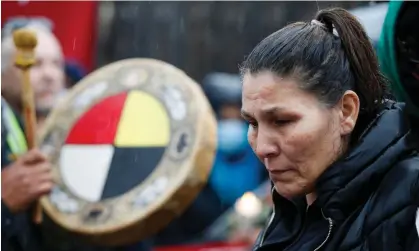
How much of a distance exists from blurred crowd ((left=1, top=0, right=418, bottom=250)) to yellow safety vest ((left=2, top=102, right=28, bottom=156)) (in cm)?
24

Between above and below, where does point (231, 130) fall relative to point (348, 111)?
below

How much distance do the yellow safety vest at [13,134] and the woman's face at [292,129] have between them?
6.10ft

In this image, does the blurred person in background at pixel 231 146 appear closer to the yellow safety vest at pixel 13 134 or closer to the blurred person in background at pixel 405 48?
the yellow safety vest at pixel 13 134

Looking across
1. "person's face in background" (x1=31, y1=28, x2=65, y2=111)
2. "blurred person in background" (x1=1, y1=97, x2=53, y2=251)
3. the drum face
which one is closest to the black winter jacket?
the drum face

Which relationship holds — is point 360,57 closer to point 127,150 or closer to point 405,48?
point 405,48

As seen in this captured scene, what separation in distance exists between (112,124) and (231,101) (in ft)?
2.87

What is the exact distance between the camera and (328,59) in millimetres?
1501

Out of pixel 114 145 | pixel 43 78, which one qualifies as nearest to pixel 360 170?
pixel 114 145

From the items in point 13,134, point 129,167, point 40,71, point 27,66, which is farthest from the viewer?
point 40,71

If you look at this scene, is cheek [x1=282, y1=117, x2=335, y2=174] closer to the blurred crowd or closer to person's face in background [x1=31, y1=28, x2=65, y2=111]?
the blurred crowd

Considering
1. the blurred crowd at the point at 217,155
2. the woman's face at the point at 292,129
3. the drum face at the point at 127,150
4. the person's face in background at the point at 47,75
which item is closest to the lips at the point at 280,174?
the woman's face at the point at 292,129

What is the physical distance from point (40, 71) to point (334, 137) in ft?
7.68

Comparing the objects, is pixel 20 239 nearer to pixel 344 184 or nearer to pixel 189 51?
pixel 189 51

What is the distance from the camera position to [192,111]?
330cm
